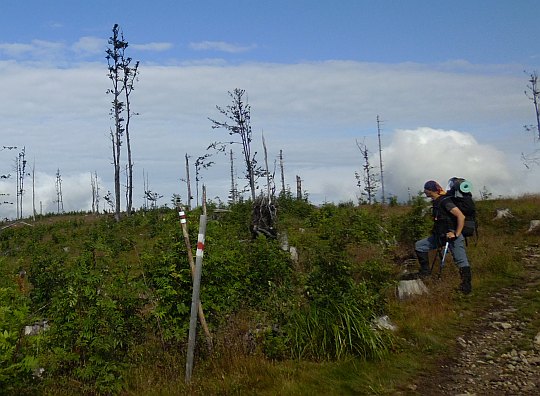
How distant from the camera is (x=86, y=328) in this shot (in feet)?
19.4

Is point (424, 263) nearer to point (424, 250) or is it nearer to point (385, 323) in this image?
point (424, 250)

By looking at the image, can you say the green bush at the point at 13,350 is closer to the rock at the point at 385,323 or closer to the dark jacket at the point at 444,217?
the rock at the point at 385,323

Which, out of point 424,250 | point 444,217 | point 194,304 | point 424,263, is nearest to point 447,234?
point 444,217

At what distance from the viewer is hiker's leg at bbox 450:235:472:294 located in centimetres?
929

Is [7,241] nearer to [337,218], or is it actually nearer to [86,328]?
[337,218]

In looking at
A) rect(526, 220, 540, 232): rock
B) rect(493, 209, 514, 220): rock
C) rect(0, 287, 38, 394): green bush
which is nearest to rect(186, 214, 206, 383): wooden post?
rect(0, 287, 38, 394): green bush

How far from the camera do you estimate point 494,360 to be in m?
6.46

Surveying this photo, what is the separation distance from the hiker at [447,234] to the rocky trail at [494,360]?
754 mm

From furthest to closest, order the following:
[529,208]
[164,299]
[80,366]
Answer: [529,208] < [164,299] < [80,366]

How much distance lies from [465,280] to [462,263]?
32cm

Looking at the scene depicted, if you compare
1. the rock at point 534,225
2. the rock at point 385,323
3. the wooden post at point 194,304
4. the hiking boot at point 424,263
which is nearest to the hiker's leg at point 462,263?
the hiking boot at point 424,263

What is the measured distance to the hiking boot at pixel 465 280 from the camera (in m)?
9.29

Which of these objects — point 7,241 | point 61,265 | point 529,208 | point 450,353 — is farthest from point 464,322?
point 7,241

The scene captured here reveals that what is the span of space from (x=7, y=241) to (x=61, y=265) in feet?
75.1
